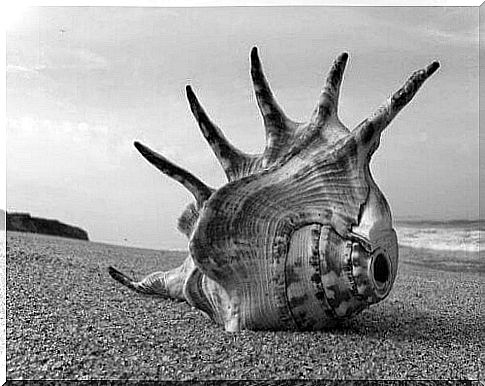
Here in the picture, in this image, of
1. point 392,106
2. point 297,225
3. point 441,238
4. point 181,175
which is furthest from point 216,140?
point 441,238

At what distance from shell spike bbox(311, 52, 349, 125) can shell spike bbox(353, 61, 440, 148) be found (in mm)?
151

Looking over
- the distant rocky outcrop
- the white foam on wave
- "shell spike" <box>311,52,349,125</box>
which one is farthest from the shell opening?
the white foam on wave

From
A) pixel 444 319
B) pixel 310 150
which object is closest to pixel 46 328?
pixel 310 150

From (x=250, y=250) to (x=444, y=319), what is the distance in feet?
2.50

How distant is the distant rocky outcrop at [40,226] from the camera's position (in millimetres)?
4281

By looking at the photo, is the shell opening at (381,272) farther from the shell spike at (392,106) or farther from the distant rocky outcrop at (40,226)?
the distant rocky outcrop at (40,226)

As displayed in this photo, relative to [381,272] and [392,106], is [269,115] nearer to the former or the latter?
[392,106]

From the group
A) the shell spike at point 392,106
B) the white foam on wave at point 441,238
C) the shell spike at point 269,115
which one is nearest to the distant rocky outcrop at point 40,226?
the white foam on wave at point 441,238

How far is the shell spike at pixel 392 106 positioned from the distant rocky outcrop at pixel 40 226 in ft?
10.8

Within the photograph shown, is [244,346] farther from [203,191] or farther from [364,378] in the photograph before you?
[203,191]

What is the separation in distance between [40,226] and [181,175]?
3296 mm

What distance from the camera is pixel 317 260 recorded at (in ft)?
4.63

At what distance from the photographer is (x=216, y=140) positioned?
1.58m

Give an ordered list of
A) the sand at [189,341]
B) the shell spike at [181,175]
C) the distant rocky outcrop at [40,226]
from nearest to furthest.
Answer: the sand at [189,341] → the shell spike at [181,175] → the distant rocky outcrop at [40,226]
